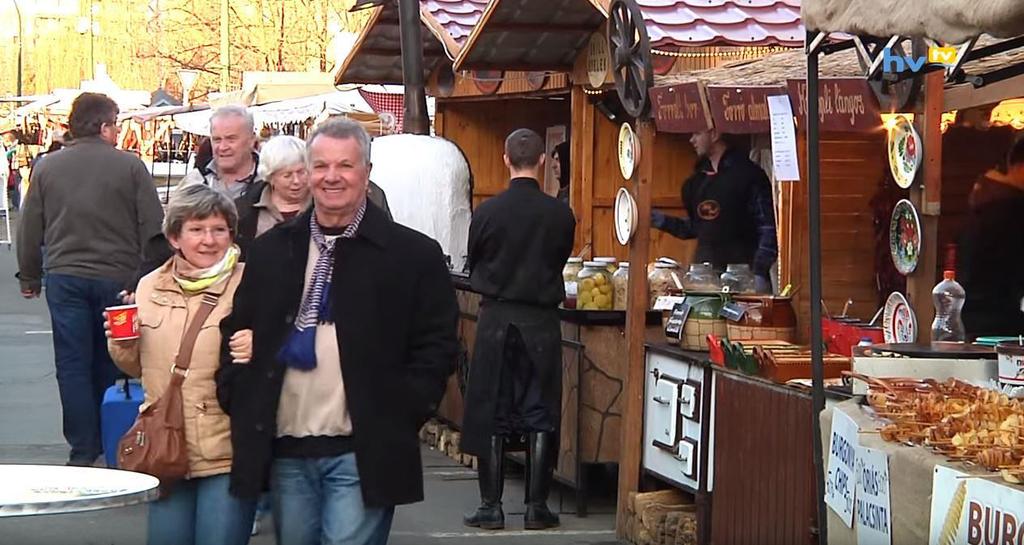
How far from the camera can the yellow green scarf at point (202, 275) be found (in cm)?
509

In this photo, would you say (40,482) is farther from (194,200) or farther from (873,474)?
(873,474)

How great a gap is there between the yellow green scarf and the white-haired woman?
1550mm

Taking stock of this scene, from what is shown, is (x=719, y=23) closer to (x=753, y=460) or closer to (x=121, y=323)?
(x=753, y=460)

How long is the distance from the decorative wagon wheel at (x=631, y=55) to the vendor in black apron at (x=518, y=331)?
1.80ft

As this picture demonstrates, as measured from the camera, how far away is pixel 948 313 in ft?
20.2

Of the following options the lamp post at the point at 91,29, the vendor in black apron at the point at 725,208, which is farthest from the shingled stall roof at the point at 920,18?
the lamp post at the point at 91,29

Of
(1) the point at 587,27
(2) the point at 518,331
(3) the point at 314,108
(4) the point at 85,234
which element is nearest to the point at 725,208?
(2) the point at 518,331

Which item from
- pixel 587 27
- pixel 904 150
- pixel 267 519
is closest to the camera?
pixel 904 150

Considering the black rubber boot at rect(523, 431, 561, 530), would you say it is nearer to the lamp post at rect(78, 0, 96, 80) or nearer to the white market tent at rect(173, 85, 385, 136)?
the white market tent at rect(173, 85, 385, 136)

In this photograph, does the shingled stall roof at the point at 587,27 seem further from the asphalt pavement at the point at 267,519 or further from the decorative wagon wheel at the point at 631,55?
the asphalt pavement at the point at 267,519

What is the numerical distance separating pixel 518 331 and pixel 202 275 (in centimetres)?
313

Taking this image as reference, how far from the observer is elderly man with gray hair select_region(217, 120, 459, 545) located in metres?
4.61

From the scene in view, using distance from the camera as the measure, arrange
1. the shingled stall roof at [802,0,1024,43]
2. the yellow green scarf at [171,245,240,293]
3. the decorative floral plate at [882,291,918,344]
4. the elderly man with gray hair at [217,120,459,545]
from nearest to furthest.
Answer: the shingled stall roof at [802,0,1024,43]
the elderly man with gray hair at [217,120,459,545]
the yellow green scarf at [171,245,240,293]
the decorative floral plate at [882,291,918,344]

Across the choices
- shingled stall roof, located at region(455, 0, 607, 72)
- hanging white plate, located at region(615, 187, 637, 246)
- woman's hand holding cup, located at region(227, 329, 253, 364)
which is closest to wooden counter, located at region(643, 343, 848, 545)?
hanging white plate, located at region(615, 187, 637, 246)
